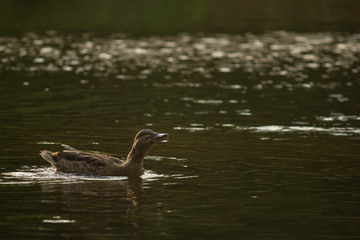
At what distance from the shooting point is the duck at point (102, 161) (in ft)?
63.3

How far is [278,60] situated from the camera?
46531 millimetres

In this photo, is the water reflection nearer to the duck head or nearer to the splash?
the duck head

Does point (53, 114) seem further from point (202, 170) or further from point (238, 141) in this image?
point (202, 170)

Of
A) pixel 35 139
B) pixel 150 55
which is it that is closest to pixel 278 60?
pixel 150 55

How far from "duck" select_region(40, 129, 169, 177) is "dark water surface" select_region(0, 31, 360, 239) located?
0.95 feet

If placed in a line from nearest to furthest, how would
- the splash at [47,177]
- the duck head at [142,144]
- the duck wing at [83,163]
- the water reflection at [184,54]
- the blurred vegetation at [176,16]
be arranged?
the splash at [47,177], the duck wing at [83,163], the duck head at [142,144], the water reflection at [184,54], the blurred vegetation at [176,16]

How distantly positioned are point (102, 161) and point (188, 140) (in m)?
5.15

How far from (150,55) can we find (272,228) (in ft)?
110

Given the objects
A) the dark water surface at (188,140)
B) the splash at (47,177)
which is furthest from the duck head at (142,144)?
the dark water surface at (188,140)

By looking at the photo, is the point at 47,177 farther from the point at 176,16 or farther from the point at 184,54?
the point at 176,16

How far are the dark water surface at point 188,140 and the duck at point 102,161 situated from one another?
0.95ft

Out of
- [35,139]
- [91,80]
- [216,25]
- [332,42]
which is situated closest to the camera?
[35,139]

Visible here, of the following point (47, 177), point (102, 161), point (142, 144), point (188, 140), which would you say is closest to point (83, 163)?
point (102, 161)

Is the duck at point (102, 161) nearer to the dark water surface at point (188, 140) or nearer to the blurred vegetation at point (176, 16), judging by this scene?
the dark water surface at point (188, 140)
